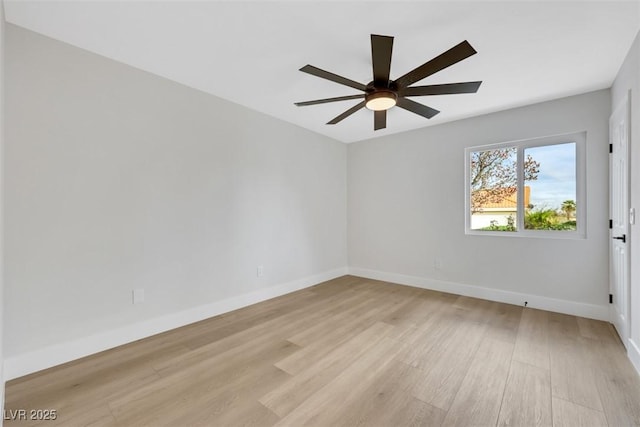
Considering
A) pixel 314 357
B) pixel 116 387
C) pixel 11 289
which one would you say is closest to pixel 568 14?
pixel 314 357

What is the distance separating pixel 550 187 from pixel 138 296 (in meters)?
4.68

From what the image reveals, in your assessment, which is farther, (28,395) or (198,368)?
(198,368)

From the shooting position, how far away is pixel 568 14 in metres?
1.76

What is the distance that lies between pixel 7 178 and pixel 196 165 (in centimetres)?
136

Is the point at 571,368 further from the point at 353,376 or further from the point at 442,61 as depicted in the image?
the point at 442,61

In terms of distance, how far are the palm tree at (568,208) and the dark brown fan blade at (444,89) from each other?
2.20 metres

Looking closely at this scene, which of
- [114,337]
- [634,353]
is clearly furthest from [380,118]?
[114,337]

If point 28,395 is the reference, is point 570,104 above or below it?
above

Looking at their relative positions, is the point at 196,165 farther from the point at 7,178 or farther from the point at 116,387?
the point at 116,387

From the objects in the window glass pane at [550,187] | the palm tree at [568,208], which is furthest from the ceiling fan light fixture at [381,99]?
the palm tree at [568,208]

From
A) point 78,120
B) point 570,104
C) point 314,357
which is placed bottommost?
point 314,357

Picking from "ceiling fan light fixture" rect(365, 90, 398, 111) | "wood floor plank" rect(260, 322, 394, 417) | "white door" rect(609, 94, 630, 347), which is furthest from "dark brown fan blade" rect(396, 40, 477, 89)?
"wood floor plank" rect(260, 322, 394, 417)

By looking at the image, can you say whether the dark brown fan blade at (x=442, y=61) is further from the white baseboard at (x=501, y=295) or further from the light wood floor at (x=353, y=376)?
the white baseboard at (x=501, y=295)

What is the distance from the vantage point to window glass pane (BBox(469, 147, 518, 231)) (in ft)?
11.5
